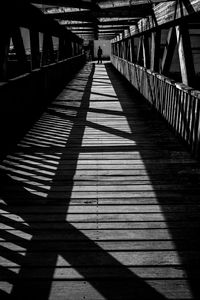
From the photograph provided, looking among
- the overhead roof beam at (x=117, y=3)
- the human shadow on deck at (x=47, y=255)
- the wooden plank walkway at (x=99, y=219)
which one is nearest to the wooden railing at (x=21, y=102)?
the wooden plank walkway at (x=99, y=219)

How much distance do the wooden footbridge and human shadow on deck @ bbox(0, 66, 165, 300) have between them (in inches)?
0.4

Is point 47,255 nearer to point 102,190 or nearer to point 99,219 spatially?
point 99,219

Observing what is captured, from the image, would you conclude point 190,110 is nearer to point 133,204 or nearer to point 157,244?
point 133,204

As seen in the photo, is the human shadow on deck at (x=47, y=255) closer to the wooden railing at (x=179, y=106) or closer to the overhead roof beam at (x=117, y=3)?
the wooden railing at (x=179, y=106)

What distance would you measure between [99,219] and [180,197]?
3.86 feet

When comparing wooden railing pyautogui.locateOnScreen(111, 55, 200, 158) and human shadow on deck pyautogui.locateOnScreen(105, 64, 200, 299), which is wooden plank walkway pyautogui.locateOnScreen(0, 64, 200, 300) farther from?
wooden railing pyautogui.locateOnScreen(111, 55, 200, 158)

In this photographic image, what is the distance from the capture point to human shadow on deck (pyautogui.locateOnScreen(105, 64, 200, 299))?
110 inches

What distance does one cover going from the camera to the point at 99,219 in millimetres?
3471

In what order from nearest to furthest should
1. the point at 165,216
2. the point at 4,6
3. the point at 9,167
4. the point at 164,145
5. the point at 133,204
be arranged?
the point at 165,216 < the point at 133,204 < the point at 9,167 < the point at 4,6 < the point at 164,145

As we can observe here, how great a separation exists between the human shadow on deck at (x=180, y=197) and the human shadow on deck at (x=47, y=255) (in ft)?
1.87

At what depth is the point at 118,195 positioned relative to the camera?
4.05 metres

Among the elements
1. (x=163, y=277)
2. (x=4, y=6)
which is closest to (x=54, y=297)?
(x=163, y=277)

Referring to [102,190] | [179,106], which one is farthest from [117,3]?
[102,190]

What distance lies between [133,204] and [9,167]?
7.51ft
